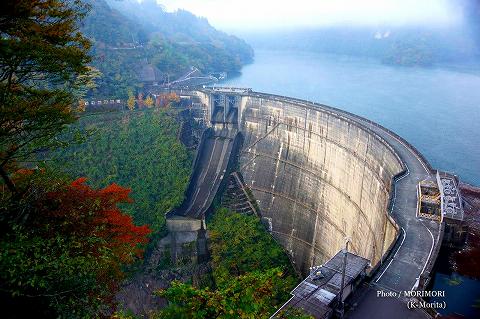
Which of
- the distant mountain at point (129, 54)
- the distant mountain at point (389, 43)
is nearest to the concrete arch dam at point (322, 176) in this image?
the distant mountain at point (129, 54)

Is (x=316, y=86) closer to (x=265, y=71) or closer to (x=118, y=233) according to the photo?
(x=265, y=71)

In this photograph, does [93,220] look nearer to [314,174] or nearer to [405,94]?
[314,174]

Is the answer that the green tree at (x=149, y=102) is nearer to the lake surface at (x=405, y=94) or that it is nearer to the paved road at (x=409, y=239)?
the lake surface at (x=405, y=94)

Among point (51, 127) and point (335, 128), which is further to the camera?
point (335, 128)

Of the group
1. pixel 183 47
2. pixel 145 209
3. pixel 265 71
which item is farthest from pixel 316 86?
pixel 145 209

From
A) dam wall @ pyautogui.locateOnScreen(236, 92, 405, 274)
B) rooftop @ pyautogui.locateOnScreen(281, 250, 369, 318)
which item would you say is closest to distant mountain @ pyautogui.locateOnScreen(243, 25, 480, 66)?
dam wall @ pyautogui.locateOnScreen(236, 92, 405, 274)
